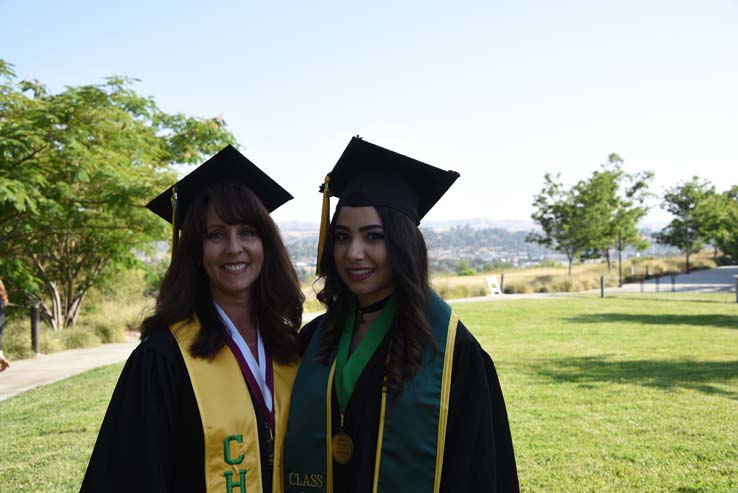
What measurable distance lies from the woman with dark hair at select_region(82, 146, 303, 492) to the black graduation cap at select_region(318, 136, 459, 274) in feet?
0.79

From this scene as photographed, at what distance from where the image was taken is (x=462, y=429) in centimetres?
208

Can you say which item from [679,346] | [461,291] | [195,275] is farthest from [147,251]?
[461,291]

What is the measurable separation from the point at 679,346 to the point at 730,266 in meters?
33.3

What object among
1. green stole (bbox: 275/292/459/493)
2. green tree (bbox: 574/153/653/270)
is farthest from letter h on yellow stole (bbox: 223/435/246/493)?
green tree (bbox: 574/153/653/270)

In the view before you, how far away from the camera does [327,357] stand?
2.28 metres

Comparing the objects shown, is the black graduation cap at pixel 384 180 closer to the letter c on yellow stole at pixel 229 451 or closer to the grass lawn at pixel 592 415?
the letter c on yellow stole at pixel 229 451

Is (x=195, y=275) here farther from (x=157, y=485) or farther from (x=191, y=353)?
(x=157, y=485)

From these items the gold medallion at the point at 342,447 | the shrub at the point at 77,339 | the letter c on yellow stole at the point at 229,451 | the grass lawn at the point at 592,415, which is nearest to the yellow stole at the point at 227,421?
the letter c on yellow stole at the point at 229,451

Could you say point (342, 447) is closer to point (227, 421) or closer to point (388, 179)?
point (227, 421)

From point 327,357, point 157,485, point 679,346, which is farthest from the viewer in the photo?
point 679,346

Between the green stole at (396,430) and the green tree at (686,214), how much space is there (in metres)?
38.2

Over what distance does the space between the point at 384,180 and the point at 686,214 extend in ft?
129

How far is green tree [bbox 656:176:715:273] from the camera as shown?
3650 centimetres

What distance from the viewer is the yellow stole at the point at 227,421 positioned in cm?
207
